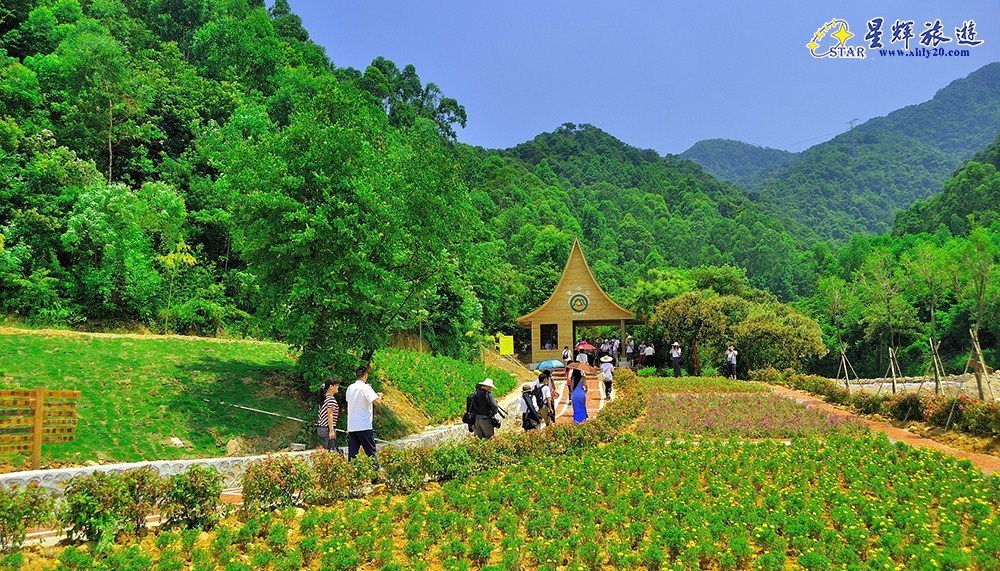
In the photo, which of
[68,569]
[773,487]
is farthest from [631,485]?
[68,569]

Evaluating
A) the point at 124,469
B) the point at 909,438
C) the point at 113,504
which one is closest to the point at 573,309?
the point at 909,438

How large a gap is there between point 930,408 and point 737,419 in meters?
3.69

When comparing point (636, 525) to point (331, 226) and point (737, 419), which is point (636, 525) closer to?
point (331, 226)

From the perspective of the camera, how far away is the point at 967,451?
36.0 ft

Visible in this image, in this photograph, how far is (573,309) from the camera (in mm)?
32469

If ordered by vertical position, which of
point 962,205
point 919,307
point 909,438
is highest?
point 962,205

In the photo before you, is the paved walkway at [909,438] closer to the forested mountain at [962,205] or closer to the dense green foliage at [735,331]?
the dense green foliage at [735,331]

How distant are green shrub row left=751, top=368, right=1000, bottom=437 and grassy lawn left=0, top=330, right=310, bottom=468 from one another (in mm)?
12335

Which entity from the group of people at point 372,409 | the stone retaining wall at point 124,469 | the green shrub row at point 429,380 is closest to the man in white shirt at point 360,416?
the group of people at point 372,409

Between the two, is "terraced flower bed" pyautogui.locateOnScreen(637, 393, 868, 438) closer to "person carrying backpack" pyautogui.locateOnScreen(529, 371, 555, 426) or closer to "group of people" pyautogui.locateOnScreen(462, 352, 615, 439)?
"group of people" pyautogui.locateOnScreen(462, 352, 615, 439)

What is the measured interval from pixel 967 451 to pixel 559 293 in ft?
74.2

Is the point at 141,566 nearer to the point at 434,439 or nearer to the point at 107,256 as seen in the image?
the point at 434,439

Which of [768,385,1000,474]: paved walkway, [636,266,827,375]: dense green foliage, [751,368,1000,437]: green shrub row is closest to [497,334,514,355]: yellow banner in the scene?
[636,266,827,375]: dense green foliage

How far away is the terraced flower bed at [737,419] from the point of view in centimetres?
1272
